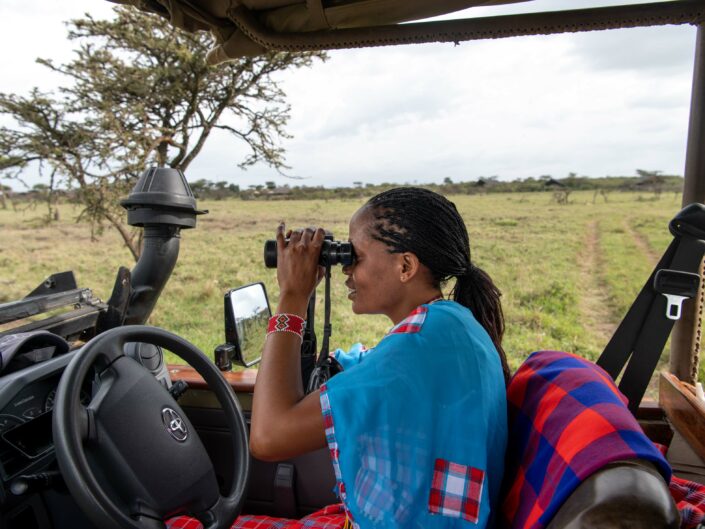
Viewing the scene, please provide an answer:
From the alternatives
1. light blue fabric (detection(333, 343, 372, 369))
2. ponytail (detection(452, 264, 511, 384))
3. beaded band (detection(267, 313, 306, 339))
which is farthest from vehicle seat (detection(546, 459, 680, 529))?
A: light blue fabric (detection(333, 343, 372, 369))

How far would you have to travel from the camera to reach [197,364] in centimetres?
180

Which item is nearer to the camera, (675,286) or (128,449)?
(128,449)

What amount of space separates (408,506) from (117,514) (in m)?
0.62

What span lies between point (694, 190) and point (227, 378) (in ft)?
6.11

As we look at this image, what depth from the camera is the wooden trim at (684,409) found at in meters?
1.69

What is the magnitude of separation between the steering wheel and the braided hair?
28.8 inches

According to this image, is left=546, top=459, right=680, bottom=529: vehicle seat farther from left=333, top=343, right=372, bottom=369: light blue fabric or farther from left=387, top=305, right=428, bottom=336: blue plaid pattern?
left=333, top=343, right=372, bottom=369: light blue fabric

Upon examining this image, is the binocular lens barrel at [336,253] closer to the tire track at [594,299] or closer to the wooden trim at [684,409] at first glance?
the wooden trim at [684,409]

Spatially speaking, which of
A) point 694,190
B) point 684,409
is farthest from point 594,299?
point 684,409

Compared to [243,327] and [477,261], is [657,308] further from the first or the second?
[477,261]

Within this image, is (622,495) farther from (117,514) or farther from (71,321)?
(71,321)

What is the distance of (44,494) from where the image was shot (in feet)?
5.08

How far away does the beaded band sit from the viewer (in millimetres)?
1369

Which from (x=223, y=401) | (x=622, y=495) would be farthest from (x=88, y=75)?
(x=622, y=495)
